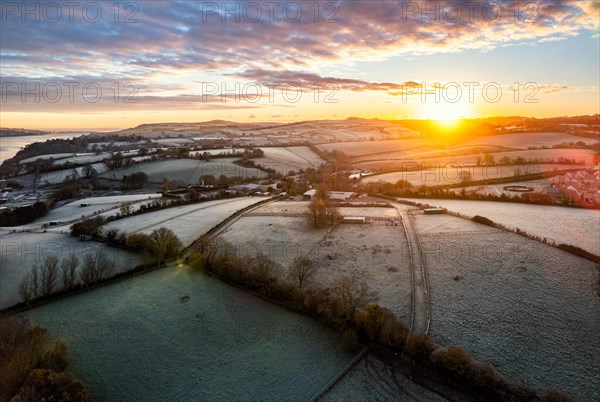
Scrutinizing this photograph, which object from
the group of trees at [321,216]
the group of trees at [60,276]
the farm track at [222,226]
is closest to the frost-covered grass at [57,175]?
the farm track at [222,226]

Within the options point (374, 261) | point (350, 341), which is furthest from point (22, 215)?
point (350, 341)

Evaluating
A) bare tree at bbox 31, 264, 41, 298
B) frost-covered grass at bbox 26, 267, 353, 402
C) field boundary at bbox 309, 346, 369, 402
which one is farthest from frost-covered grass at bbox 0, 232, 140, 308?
field boundary at bbox 309, 346, 369, 402

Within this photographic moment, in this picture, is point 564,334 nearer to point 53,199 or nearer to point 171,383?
point 171,383

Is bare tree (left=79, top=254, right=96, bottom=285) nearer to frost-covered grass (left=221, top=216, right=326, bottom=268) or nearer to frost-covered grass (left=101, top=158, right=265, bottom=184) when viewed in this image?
frost-covered grass (left=221, top=216, right=326, bottom=268)

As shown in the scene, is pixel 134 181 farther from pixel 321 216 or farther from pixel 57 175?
A: pixel 321 216

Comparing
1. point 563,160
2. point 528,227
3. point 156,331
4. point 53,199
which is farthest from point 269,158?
point 156,331

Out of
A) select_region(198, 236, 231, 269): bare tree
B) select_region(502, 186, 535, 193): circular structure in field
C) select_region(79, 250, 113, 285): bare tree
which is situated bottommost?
select_region(79, 250, 113, 285): bare tree

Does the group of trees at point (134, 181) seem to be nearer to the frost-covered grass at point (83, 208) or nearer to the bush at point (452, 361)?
the frost-covered grass at point (83, 208)
